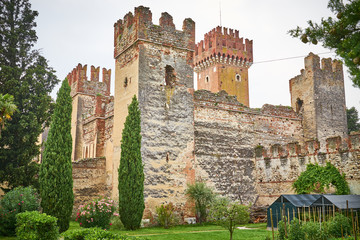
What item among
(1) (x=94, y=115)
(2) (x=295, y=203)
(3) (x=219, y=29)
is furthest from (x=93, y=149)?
(3) (x=219, y=29)

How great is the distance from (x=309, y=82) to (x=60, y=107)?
17042mm

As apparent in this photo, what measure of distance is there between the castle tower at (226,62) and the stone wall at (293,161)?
13870mm

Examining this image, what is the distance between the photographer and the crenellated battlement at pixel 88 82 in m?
27.3

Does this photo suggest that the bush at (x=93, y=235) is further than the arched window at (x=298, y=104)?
No

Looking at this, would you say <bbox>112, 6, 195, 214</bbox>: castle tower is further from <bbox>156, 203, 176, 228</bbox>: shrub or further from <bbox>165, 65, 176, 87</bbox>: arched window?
<bbox>156, 203, 176, 228</bbox>: shrub

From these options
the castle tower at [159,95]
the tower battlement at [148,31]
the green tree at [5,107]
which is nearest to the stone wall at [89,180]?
the castle tower at [159,95]

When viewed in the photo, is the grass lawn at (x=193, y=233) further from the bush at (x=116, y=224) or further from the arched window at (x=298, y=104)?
the arched window at (x=298, y=104)

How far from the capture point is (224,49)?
36000mm

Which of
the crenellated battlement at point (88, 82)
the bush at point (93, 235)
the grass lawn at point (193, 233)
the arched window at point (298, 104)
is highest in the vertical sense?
the crenellated battlement at point (88, 82)

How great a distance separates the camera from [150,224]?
706 inches

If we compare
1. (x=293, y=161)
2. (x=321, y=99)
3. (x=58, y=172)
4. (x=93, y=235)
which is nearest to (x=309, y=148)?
(x=293, y=161)

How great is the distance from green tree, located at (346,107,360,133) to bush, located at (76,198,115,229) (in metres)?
28.9

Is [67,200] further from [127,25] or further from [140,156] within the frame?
[127,25]

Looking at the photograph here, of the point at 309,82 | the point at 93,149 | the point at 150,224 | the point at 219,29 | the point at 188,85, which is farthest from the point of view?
the point at 219,29
